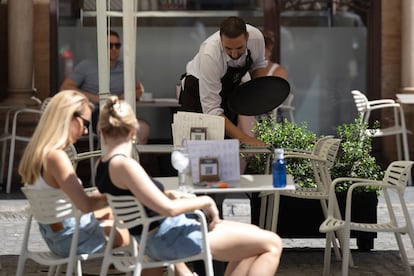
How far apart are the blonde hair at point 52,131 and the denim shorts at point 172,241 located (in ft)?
2.21

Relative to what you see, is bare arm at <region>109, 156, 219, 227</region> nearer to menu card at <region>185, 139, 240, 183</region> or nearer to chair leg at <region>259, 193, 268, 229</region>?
menu card at <region>185, 139, 240, 183</region>

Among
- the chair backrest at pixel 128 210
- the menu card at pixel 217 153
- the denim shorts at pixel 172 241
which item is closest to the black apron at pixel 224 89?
the menu card at pixel 217 153

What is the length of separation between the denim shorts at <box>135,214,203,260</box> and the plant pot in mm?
2814

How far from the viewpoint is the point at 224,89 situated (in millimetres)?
9125

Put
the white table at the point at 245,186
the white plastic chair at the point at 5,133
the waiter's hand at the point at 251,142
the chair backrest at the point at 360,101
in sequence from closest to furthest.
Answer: the white table at the point at 245,186, the waiter's hand at the point at 251,142, the white plastic chair at the point at 5,133, the chair backrest at the point at 360,101

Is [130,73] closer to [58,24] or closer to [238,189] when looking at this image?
[238,189]

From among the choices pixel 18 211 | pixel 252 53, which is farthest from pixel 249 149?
pixel 18 211

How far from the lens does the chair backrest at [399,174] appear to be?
26.9 feet

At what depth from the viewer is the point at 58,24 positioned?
1431 centimetres

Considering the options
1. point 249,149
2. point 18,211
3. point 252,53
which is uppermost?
point 252,53

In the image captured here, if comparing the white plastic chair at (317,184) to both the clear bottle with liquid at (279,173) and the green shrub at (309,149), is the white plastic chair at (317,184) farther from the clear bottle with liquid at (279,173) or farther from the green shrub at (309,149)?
the clear bottle with liquid at (279,173)

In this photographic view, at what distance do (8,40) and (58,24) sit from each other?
0.59 m

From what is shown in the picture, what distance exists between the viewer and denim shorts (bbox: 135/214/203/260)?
21.5 feet

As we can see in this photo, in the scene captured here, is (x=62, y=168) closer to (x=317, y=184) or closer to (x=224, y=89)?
(x=224, y=89)
